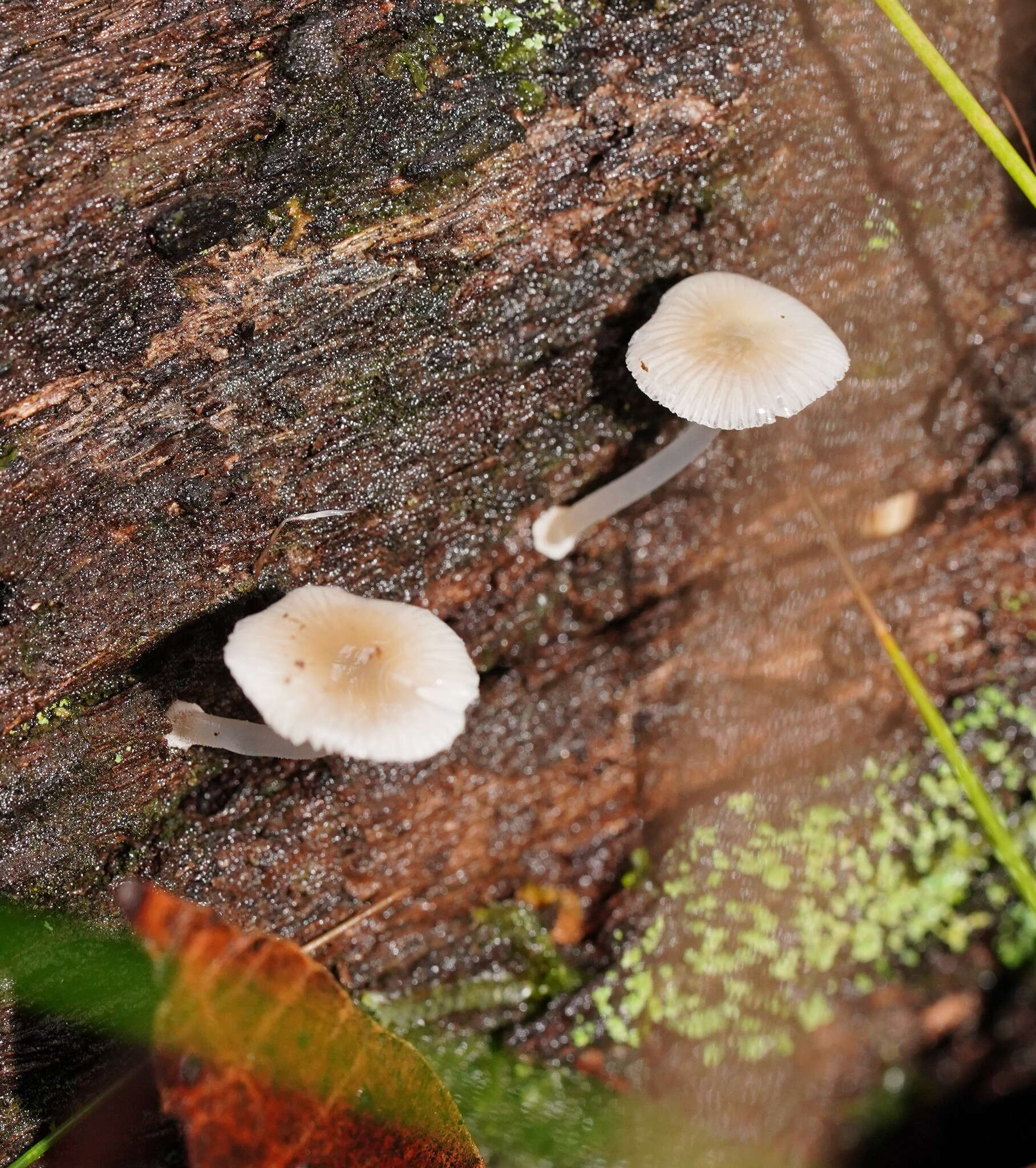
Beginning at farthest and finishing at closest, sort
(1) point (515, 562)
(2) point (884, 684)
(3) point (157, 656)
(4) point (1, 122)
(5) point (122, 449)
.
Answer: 1. (2) point (884, 684)
2. (1) point (515, 562)
3. (3) point (157, 656)
4. (5) point (122, 449)
5. (4) point (1, 122)

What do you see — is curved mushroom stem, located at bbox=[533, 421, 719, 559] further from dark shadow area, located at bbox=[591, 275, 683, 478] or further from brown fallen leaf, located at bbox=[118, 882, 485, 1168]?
brown fallen leaf, located at bbox=[118, 882, 485, 1168]

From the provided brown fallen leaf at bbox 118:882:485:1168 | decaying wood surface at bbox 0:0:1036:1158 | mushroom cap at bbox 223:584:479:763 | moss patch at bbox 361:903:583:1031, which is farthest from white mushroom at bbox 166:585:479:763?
moss patch at bbox 361:903:583:1031

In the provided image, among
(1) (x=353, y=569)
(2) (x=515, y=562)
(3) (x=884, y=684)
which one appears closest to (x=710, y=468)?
(2) (x=515, y=562)

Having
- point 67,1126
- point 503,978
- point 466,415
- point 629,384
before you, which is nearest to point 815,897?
point 503,978

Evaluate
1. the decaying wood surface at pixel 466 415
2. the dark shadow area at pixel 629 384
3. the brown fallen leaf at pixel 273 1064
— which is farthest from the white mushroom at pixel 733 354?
the brown fallen leaf at pixel 273 1064

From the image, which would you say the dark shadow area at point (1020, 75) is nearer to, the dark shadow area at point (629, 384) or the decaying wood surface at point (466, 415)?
Answer: the decaying wood surface at point (466, 415)

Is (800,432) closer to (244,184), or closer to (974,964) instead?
(244,184)
